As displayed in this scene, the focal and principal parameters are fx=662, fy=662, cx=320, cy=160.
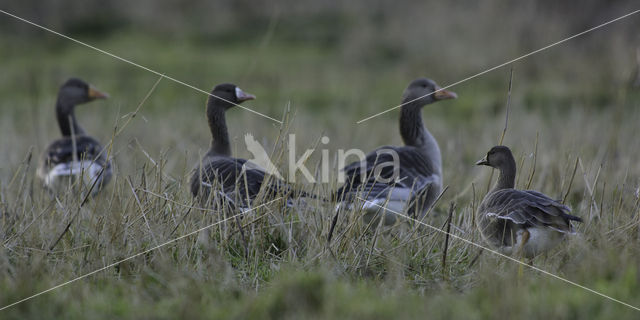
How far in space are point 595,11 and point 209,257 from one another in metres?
14.5

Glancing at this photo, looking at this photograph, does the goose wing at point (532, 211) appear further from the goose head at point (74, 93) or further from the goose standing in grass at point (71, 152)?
the goose head at point (74, 93)

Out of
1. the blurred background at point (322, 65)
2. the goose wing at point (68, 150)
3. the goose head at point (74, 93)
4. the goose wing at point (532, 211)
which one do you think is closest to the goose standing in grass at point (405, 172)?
the goose wing at point (532, 211)

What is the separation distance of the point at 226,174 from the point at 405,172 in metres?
1.53

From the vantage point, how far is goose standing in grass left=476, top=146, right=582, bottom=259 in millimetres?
3949

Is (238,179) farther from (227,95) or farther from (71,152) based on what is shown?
(71,152)

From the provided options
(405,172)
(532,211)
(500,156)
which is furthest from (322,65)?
(532,211)

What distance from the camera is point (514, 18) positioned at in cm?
1504

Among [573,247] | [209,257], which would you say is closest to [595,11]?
[573,247]

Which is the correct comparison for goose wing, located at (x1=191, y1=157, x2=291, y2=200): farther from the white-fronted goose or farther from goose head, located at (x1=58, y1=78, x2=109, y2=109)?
goose head, located at (x1=58, y1=78, x2=109, y2=109)

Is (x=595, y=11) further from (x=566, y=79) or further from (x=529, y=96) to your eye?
(x=529, y=96)

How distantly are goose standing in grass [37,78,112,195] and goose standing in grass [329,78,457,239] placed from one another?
2215mm

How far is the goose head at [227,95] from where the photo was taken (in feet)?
18.9

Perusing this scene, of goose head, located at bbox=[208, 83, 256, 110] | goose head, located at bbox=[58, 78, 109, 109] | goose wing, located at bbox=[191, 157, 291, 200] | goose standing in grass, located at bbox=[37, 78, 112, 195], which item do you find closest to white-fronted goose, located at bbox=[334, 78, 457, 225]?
goose wing, located at bbox=[191, 157, 291, 200]

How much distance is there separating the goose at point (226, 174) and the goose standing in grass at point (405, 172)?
579 mm
